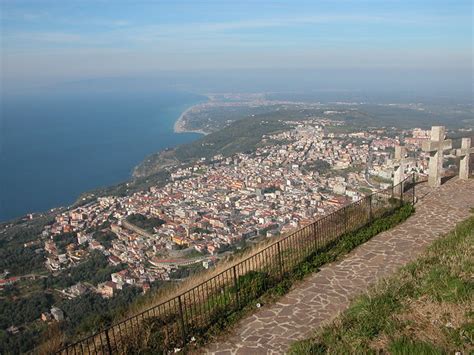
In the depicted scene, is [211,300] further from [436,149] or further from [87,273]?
[87,273]

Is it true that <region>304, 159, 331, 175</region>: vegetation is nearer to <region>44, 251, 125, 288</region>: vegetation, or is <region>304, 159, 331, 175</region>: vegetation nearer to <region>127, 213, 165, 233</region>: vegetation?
<region>127, 213, 165, 233</region>: vegetation

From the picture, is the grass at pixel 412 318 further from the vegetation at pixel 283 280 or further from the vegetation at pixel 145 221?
the vegetation at pixel 145 221

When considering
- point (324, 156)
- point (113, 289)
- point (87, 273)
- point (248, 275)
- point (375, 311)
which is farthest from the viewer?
point (324, 156)

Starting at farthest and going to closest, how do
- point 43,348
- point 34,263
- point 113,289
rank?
point 34,263
point 113,289
point 43,348

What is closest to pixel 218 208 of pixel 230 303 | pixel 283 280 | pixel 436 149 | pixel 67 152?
pixel 436 149

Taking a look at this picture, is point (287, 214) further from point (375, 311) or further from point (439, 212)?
A: point (375, 311)

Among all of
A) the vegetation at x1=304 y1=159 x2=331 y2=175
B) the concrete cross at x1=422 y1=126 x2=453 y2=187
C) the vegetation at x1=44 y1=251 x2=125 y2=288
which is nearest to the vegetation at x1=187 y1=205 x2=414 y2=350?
the concrete cross at x1=422 y1=126 x2=453 y2=187

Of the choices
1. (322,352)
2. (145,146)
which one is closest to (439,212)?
(322,352)
